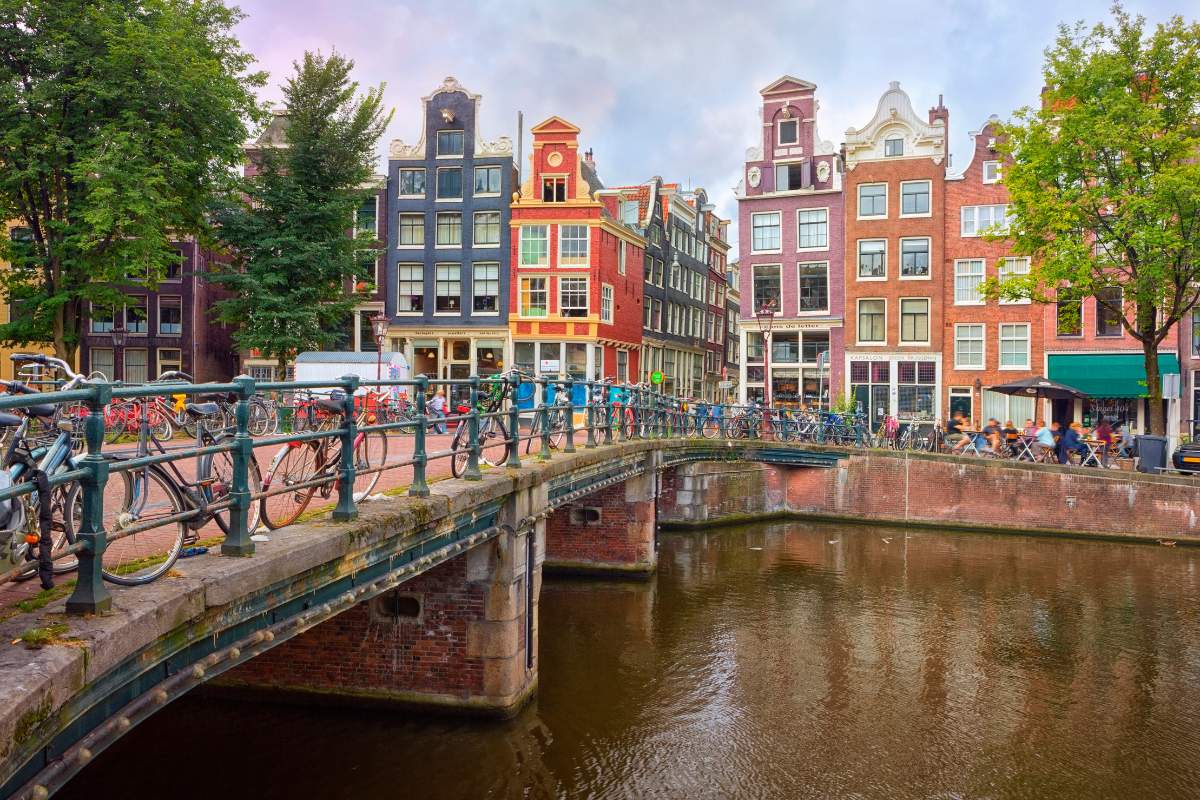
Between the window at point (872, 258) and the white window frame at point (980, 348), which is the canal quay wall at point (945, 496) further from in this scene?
the window at point (872, 258)

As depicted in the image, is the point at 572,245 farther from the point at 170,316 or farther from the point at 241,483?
the point at 241,483

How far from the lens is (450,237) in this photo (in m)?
35.1

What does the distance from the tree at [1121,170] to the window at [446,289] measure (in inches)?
793

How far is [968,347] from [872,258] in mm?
4792

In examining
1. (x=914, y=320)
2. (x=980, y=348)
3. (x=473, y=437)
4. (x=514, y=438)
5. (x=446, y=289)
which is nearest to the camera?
(x=473, y=437)

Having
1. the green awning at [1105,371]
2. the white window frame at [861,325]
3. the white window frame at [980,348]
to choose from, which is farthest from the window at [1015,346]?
the white window frame at [861,325]

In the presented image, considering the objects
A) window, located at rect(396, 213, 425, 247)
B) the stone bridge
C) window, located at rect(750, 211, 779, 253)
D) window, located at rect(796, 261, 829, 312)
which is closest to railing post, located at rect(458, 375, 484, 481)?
the stone bridge

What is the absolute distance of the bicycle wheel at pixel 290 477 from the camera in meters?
5.92

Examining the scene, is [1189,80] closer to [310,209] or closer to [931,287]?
[931,287]

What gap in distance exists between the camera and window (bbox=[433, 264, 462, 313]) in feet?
115

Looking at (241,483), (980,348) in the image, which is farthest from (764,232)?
(241,483)

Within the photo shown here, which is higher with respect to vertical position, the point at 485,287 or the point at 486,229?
the point at 486,229

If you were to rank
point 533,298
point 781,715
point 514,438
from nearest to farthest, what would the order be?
1. point 514,438
2. point 781,715
3. point 533,298

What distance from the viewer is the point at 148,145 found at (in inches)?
901
